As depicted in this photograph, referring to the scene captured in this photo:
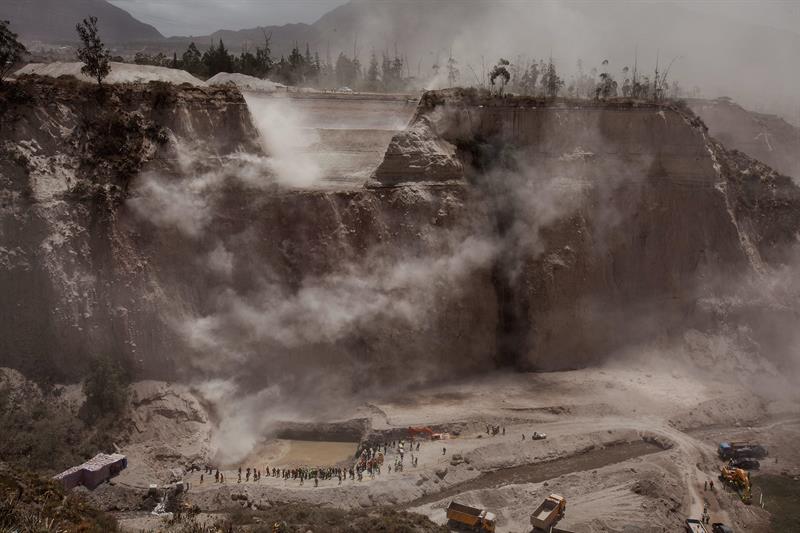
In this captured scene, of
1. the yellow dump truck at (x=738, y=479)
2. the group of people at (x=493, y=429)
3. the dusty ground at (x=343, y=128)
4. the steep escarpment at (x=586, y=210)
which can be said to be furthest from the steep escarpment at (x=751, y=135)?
the group of people at (x=493, y=429)

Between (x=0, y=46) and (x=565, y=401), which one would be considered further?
(x=565, y=401)

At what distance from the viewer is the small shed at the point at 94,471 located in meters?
20.1

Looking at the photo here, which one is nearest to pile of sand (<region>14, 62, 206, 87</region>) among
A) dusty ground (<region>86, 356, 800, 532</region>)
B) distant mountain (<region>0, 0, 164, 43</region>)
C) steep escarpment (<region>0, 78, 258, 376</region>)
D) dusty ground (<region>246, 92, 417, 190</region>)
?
steep escarpment (<region>0, 78, 258, 376</region>)

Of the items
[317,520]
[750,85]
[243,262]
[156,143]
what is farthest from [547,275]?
[750,85]

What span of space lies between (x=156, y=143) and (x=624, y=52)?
93.5 metres

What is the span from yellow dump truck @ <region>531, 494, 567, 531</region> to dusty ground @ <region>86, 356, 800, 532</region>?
14.8 inches

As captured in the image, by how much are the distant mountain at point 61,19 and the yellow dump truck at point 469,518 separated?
87.0 metres

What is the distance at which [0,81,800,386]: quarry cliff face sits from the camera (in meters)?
24.4

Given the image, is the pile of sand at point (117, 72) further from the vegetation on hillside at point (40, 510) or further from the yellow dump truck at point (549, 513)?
the yellow dump truck at point (549, 513)

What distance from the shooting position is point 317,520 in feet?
61.1

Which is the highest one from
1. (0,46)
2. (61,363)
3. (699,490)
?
(0,46)

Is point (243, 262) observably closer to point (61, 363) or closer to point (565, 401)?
point (61, 363)

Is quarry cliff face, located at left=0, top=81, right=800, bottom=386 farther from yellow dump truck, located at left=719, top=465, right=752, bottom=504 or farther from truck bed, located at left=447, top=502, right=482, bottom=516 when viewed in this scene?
truck bed, located at left=447, top=502, right=482, bottom=516

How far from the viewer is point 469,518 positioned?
19141 mm
